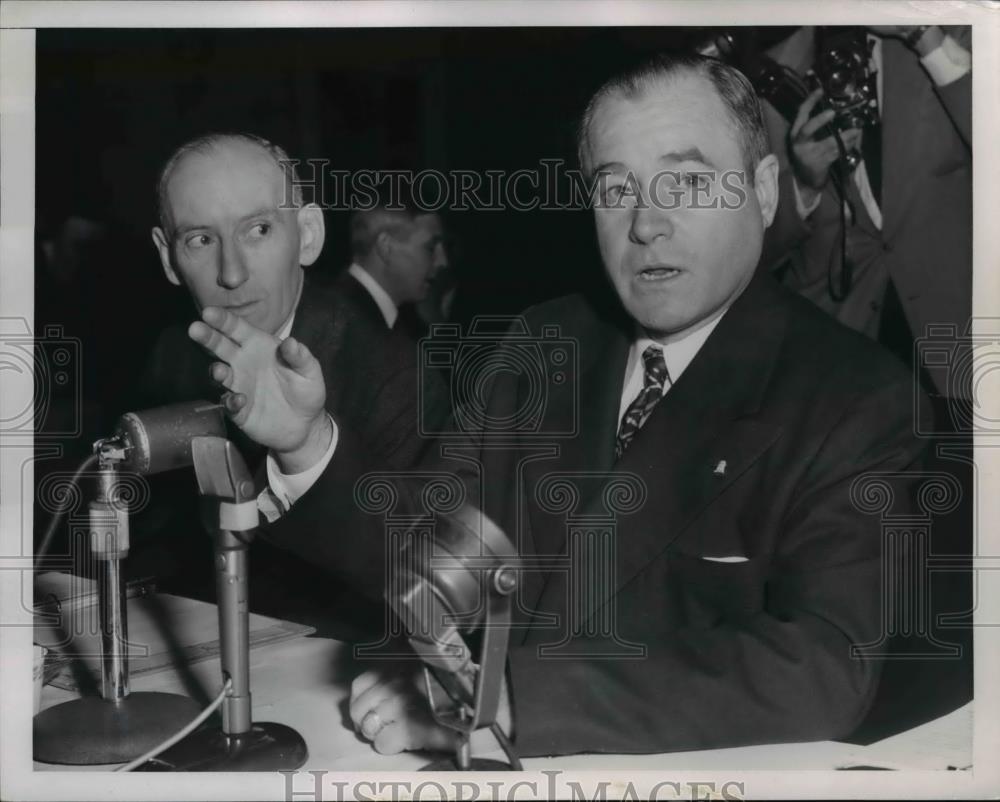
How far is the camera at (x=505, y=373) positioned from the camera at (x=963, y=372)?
2.05 ft

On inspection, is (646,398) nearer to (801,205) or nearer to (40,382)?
(801,205)

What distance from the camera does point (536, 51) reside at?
6.33 ft

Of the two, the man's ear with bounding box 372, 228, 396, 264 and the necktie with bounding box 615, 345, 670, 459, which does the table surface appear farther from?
the man's ear with bounding box 372, 228, 396, 264

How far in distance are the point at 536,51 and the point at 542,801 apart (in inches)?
51.5

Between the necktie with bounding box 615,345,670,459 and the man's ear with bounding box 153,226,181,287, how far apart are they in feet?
2.71

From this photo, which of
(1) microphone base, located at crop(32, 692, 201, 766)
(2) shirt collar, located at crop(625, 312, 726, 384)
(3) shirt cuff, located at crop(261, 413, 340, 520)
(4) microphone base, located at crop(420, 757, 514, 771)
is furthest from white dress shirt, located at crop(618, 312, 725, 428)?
(1) microphone base, located at crop(32, 692, 201, 766)

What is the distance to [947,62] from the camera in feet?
6.40

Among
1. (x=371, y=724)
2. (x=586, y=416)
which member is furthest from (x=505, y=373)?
(x=371, y=724)

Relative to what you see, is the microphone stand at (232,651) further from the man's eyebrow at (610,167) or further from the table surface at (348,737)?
the man's eyebrow at (610,167)

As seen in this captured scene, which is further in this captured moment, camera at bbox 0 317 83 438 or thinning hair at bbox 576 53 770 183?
camera at bbox 0 317 83 438

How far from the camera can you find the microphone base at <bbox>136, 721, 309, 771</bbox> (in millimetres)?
1902

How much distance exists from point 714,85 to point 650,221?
0.84 feet

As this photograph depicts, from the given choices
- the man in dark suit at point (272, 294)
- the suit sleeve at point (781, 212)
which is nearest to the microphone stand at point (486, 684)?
the man in dark suit at point (272, 294)

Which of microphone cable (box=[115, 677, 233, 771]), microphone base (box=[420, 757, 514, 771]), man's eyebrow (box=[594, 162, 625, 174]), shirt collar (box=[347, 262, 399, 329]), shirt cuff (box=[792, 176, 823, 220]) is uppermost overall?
man's eyebrow (box=[594, 162, 625, 174])
